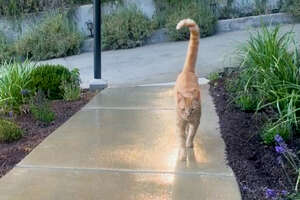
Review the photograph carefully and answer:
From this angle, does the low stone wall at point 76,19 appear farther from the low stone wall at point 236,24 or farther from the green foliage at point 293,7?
the green foliage at point 293,7

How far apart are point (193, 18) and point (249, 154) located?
6655 mm

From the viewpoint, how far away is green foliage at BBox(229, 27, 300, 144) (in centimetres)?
402

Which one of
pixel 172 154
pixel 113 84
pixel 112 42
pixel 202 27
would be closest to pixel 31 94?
pixel 113 84

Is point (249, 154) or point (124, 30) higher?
point (124, 30)

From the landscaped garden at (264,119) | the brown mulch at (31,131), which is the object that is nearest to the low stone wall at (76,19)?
the brown mulch at (31,131)

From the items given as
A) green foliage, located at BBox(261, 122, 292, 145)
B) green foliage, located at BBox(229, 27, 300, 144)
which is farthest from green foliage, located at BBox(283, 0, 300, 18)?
green foliage, located at BBox(261, 122, 292, 145)

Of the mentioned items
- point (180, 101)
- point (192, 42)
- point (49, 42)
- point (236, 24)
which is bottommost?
point (180, 101)

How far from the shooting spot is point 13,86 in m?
5.35

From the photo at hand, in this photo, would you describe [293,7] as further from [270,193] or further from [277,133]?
[270,193]

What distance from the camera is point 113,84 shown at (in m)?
6.89

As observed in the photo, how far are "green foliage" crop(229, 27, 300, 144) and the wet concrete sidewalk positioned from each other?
1.58ft

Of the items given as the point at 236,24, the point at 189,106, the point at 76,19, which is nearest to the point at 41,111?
the point at 189,106

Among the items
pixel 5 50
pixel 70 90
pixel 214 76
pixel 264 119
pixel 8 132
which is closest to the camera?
pixel 8 132

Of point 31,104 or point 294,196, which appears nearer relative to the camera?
point 294,196
